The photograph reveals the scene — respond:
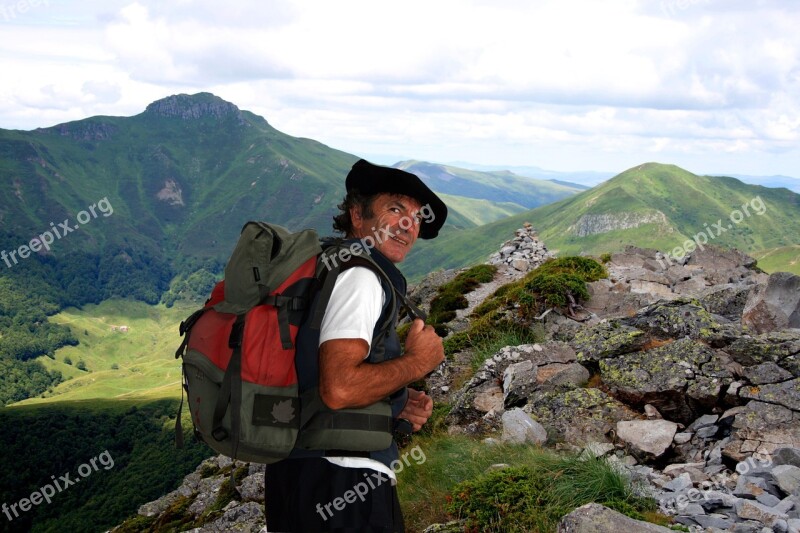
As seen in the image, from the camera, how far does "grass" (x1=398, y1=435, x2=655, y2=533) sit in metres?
7.20

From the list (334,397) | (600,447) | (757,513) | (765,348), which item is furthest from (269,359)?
(765,348)

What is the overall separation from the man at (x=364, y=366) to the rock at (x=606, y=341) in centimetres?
790

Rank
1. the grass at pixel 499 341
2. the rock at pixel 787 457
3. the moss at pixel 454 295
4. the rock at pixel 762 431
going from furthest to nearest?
the moss at pixel 454 295, the grass at pixel 499 341, the rock at pixel 762 431, the rock at pixel 787 457

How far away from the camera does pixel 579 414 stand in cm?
1120

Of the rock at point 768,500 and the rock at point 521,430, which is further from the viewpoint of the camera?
the rock at point 521,430

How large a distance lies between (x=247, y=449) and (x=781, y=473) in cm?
695

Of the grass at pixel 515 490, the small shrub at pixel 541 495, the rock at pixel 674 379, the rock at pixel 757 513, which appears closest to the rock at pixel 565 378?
the rock at pixel 674 379

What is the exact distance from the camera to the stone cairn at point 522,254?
35.7 metres

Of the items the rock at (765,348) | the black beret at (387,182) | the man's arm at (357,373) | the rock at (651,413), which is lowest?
the rock at (651,413)

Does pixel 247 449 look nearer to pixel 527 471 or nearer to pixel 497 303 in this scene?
pixel 527 471

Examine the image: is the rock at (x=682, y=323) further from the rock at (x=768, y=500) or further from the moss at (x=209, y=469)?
the moss at (x=209, y=469)

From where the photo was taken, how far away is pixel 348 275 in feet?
14.6

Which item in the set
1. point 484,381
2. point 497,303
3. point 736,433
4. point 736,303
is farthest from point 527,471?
point 497,303

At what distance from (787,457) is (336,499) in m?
6.83
